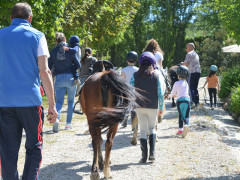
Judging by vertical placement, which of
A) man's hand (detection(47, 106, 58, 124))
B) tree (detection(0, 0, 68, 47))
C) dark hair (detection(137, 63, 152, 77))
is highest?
tree (detection(0, 0, 68, 47))

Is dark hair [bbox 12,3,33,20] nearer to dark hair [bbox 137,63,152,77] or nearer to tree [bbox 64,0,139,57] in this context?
dark hair [bbox 137,63,152,77]

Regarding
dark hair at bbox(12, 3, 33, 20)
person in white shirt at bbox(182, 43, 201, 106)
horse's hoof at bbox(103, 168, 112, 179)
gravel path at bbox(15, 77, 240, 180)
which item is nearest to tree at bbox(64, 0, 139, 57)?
person in white shirt at bbox(182, 43, 201, 106)

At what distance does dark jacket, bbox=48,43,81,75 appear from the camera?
26.7 feet

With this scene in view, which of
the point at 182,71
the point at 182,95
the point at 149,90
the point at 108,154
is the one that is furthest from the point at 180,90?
the point at 108,154


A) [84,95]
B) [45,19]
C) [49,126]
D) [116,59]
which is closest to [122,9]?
[45,19]

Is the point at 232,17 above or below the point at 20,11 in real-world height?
above

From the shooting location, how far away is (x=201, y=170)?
5562mm

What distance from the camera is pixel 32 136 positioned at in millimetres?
3701

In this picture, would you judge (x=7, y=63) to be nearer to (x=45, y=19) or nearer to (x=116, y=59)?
(x=45, y=19)

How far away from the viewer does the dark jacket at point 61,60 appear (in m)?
8.13

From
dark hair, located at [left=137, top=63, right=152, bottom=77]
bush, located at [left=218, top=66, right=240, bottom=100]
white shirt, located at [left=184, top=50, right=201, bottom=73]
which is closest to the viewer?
dark hair, located at [left=137, top=63, right=152, bottom=77]

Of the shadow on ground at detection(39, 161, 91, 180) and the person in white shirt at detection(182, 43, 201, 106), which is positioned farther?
the person in white shirt at detection(182, 43, 201, 106)

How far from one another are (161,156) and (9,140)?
11.1ft

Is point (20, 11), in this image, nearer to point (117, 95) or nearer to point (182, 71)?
point (117, 95)
